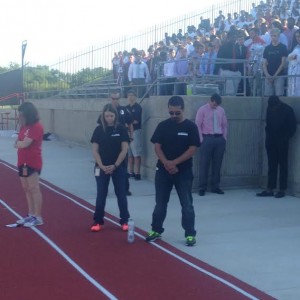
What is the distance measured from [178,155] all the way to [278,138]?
446cm

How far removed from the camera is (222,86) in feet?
51.4

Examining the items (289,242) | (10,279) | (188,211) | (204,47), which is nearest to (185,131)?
(188,211)

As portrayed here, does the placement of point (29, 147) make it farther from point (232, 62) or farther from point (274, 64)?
point (232, 62)

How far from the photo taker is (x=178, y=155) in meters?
9.55

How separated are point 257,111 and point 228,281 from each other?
743 cm

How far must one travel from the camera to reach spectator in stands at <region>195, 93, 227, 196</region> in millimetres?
13758

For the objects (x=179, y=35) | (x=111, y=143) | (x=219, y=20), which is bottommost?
(x=111, y=143)

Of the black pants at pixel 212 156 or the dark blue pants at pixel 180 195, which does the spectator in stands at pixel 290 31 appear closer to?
the black pants at pixel 212 156

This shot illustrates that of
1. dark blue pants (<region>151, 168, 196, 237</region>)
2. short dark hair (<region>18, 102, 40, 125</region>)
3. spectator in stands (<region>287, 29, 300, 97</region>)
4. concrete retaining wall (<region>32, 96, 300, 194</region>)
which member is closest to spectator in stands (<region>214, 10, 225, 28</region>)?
concrete retaining wall (<region>32, 96, 300, 194</region>)

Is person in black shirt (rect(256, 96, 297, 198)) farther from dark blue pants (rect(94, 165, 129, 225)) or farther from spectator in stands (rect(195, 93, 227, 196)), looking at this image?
dark blue pants (rect(94, 165, 129, 225))

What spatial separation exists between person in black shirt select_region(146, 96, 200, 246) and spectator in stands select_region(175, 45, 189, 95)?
5.46 m

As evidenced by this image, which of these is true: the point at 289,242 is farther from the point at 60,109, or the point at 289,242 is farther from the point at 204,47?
the point at 60,109

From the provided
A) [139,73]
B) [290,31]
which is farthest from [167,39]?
[290,31]

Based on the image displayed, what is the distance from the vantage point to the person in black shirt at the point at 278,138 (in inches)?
529
